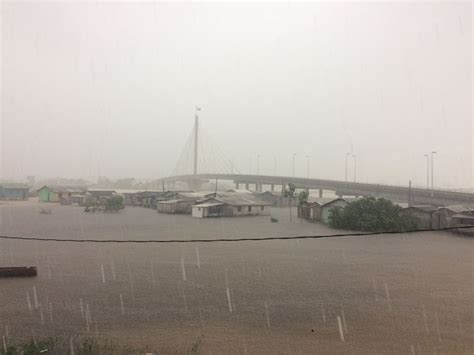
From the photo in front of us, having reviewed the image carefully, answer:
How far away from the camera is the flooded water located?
5125mm

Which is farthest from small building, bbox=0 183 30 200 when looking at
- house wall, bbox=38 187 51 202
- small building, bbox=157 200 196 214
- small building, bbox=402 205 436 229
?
small building, bbox=402 205 436 229

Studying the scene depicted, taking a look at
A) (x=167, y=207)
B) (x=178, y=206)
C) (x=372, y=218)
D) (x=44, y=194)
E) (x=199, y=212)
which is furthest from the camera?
(x=44, y=194)

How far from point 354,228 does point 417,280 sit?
7735 millimetres

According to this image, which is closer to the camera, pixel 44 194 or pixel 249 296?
pixel 249 296

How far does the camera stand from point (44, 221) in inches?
701

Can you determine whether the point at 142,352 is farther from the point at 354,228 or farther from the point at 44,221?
the point at 44,221

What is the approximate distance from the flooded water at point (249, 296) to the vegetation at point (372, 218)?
2.85 m

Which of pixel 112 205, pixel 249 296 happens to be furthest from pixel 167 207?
pixel 249 296

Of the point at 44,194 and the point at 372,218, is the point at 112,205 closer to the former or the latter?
the point at 44,194

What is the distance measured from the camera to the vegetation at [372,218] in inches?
613

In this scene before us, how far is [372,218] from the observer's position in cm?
1558

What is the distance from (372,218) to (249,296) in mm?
9973

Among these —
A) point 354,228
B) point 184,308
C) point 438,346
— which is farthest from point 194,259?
point 354,228

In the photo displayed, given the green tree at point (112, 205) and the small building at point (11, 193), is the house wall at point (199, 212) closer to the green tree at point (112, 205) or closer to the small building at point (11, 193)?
the green tree at point (112, 205)
